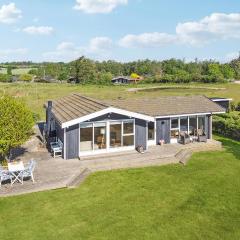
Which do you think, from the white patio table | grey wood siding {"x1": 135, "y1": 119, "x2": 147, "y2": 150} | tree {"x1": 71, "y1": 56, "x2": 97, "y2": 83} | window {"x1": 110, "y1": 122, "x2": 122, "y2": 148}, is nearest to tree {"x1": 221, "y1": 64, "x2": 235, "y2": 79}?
tree {"x1": 71, "y1": 56, "x2": 97, "y2": 83}

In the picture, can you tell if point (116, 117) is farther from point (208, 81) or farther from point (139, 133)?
point (208, 81)

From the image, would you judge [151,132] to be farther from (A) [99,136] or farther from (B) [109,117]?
(A) [99,136]

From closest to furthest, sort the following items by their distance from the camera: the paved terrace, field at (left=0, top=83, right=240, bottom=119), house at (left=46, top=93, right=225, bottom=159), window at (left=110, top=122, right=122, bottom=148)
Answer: the paved terrace < house at (left=46, top=93, right=225, bottom=159) < window at (left=110, top=122, right=122, bottom=148) < field at (left=0, top=83, right=240, bottom=119)

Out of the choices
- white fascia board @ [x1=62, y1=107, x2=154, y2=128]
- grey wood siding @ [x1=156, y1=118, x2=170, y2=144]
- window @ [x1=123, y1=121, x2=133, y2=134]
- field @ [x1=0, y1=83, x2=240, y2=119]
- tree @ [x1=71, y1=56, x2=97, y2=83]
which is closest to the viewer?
white fascia board @ [x1=62, y1=107, x2=154, y2=128]

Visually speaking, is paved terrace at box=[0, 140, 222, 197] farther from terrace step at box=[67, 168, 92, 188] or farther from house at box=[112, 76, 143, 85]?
house at box=[112, 76, 143, 85]

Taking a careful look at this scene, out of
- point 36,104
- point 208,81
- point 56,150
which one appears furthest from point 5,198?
point 208,81

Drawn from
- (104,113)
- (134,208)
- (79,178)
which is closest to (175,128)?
(104,113)

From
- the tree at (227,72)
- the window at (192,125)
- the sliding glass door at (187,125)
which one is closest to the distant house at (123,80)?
the tree at (227,72)
